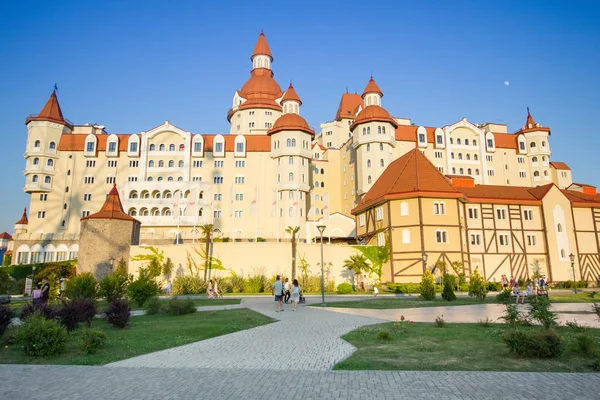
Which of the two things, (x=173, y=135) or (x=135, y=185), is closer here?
(x=135, y=185)

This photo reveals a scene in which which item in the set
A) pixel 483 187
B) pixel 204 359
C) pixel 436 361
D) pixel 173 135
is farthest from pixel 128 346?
pixel 173 135

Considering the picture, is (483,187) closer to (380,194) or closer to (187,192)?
(380,194)

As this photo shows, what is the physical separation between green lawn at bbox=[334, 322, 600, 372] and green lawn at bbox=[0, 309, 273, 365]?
16.2 ft

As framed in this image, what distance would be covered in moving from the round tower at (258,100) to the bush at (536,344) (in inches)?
2747

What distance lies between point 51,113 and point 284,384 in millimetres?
72896

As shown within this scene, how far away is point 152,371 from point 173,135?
63.6 metres

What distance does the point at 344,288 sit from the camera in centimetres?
3844

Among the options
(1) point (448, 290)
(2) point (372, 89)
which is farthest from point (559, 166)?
(1) point (448, 290)

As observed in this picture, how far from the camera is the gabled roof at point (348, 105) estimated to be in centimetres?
9025

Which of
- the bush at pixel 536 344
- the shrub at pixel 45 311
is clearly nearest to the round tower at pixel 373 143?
the shrub at pixel 45 311

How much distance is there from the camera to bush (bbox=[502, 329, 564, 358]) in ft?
31.8

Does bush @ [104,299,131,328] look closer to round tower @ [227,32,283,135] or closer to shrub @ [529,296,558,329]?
shrub @ [529,296,558,329]

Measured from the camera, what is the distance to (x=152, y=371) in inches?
358

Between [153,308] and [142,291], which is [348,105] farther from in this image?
[153,308]
